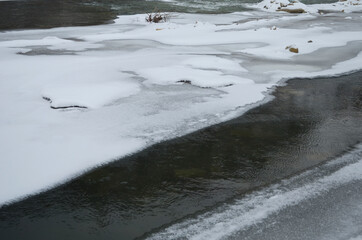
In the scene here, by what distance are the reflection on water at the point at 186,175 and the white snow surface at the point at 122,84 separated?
22 cm

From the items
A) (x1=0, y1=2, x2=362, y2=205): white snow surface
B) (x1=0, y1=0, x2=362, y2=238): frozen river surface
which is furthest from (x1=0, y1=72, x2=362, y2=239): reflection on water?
(x1=0, y1=2, x2=362, y2=205): white snow surface

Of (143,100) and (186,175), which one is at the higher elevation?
A: (143,100)

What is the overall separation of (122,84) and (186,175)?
2.64 m

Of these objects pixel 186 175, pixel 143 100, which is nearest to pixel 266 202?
pixel 186 175

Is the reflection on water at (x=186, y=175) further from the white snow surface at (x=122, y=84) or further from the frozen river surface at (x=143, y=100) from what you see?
the white snow surface at (x=122, y=84)

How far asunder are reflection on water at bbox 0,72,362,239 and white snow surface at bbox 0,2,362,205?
22cm

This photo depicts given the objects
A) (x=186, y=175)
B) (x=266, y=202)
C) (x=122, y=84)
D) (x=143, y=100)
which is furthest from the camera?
(x=122, y=84)

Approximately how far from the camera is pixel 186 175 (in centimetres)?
305

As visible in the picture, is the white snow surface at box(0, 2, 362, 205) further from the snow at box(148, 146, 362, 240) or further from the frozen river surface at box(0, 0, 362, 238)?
the snow at box(148, 146, 362, 240)

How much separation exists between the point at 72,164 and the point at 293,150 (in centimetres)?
210

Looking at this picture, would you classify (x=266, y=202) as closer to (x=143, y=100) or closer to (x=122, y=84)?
(x=143, y=100)

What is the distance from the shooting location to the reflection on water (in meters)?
2.45

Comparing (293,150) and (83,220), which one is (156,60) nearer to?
(293,150)

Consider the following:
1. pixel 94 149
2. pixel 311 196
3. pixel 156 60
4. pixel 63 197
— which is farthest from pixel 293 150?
pixel 156 60
